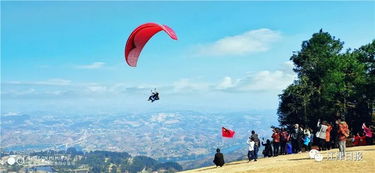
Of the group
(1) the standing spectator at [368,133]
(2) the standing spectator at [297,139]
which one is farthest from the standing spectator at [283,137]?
(1) the standing spectator at [368,133]

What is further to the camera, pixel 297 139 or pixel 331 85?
pixel 331 85

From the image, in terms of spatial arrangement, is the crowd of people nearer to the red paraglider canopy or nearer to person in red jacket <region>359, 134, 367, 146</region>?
person in red jacket <region>359, 134, 367, 146</region>

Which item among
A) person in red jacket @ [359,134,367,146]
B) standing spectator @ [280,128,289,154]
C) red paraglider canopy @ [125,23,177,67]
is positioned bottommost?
person in red jacket @ [359,134,367,146]

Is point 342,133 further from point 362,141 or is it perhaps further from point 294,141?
point 362,141

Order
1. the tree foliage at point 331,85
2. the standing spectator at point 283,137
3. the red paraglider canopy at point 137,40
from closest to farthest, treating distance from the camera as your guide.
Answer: the red paraglider canopy at point 137,40, the standing spectator at point 283,137, the tree foliage at point 331,85

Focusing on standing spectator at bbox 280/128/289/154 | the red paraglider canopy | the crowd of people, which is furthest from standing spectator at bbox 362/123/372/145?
the red paraglider canopy

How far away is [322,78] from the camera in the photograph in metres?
68.4

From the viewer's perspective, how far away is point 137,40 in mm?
→ 25234

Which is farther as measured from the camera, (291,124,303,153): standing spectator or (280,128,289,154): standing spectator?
(291,124,303,153): standing spectator

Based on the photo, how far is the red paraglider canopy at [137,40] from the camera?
23594 millimetres

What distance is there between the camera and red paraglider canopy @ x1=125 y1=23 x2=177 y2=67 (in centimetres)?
2359

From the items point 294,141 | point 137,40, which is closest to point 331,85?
point 294,141

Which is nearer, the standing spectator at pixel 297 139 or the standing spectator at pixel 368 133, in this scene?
the standing spectator at pixel 297 139

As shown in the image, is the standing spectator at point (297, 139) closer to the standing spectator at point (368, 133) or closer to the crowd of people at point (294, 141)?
the crowd of people at point (294, 141)
